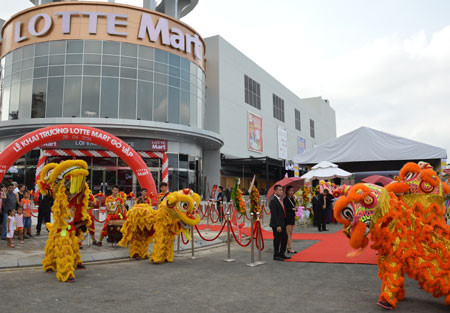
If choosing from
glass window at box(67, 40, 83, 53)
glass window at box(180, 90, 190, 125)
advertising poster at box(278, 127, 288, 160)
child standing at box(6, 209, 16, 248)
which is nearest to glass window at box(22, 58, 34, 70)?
glass window at box(67, 40, 83, 53)

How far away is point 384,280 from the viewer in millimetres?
4613

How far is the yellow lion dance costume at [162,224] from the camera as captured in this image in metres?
7.85

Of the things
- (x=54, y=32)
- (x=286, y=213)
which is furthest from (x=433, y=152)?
(x=54, y=32)

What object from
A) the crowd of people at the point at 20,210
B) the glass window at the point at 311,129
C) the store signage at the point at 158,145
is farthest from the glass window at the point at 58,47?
the glass window at the point at 311,129

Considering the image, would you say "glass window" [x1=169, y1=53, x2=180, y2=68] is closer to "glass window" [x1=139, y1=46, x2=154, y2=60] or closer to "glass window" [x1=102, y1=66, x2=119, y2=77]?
"glass window" [x1=139, y1=46, x2=154, y2=60]

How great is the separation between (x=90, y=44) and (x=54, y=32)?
2.70 m

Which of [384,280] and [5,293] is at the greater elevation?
[384,280]

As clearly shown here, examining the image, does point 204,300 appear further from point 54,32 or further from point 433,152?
point 54,32

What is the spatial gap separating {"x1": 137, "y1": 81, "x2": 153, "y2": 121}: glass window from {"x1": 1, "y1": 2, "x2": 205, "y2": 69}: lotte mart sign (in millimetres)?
3156

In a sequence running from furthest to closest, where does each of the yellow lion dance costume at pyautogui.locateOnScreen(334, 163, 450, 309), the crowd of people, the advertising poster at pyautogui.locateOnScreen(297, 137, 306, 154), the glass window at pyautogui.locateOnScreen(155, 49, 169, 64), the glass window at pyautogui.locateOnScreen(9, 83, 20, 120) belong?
the advertising poster at pyautogui.locateOnScreen(297, 137, 306, 154)
the glass window at pyautogui.locateOnScreen(155, 49, 169, 64)
the glass window at pyautogui.locateOnScreen(9, 83, 20, 120)
the crowd of people
the yellow lion dance costume at pyautogui.locateOnScreen(334, 163, 450, 309)

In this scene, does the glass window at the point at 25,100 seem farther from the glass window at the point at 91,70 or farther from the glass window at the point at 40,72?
the glass window at the point at 91,70

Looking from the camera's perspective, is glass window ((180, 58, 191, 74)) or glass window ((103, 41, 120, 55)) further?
glass window ((180, 58, 191, 74))

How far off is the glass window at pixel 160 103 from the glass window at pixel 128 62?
222 cm

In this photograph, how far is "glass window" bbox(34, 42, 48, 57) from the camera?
24.0 metres
